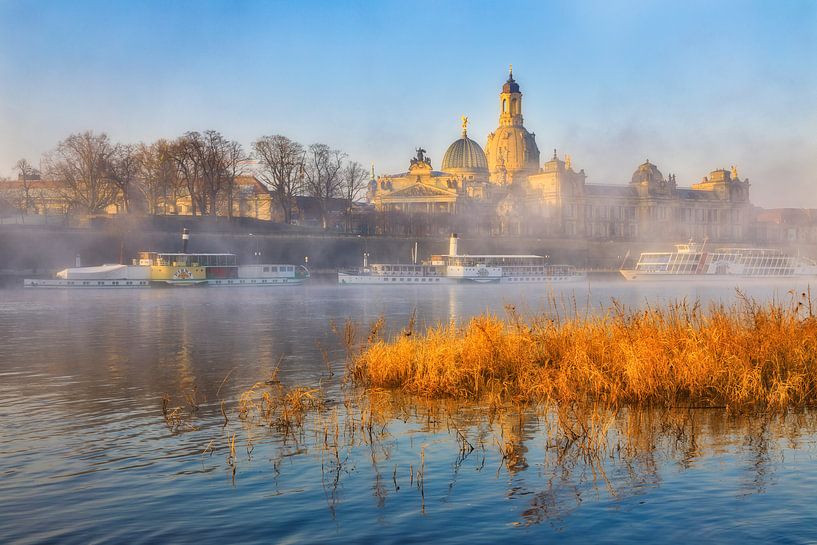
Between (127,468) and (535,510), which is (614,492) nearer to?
(535,510)

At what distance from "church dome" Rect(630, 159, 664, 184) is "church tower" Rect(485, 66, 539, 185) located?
2131cm

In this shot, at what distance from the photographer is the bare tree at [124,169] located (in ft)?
307

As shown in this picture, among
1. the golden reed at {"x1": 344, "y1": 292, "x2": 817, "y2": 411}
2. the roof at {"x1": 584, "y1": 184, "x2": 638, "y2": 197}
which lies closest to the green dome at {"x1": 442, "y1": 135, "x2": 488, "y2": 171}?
the roof at {"x1": 584, "y1": 184, "x2": 638, "y2": 197}

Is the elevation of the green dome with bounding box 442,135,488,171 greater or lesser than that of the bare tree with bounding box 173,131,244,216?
greater

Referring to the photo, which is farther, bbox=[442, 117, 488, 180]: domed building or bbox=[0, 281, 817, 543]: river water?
bbox=[442, 117, 488, 180]: domed building

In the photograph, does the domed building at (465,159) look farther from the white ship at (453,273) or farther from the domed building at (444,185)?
the white ship at (453,273)

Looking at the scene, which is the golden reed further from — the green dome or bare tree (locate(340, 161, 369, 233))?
the green dome

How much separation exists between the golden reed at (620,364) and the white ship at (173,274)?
57641mm

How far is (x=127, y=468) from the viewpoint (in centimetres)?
1266

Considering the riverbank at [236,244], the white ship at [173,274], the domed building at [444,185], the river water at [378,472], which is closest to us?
the river water at [378,472]

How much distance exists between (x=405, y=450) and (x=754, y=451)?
5.31m

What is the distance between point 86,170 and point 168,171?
882 cm

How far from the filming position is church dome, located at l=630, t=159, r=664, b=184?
591 feet

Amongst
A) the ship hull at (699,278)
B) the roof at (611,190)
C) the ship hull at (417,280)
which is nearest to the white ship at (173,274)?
the ship hull at (417,280)
